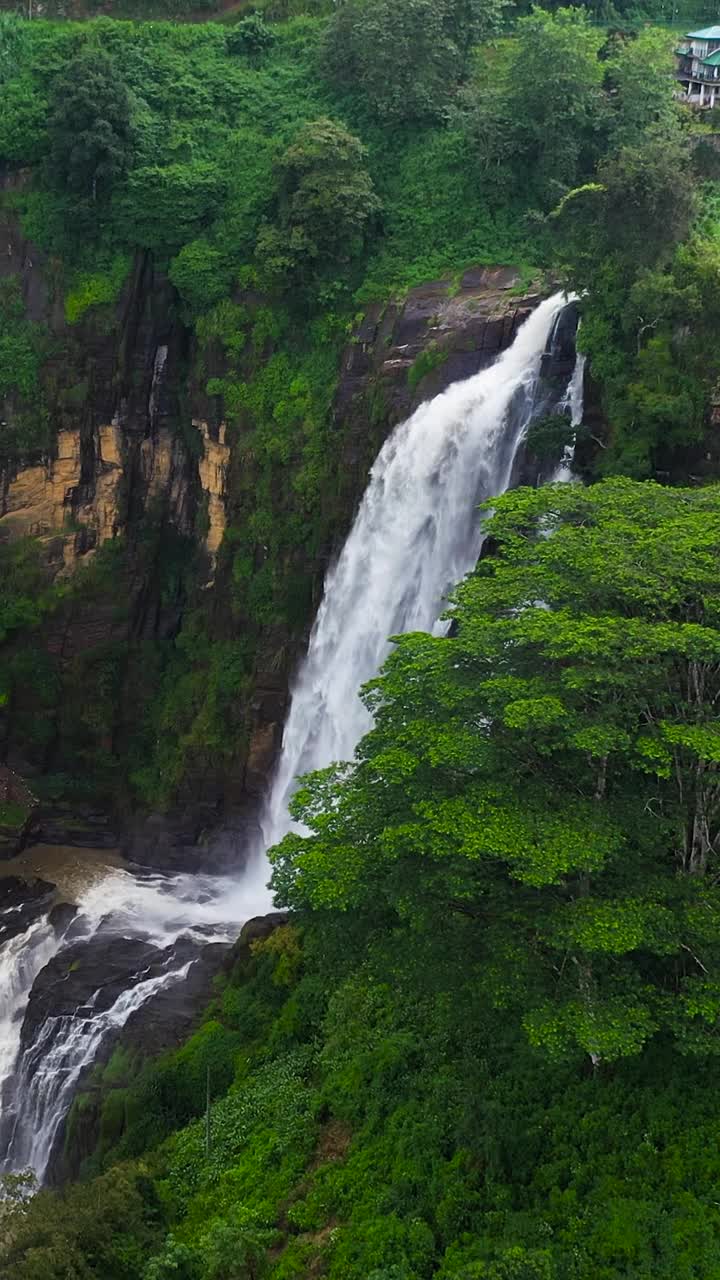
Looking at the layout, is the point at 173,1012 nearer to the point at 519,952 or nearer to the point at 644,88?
the point at 519,952

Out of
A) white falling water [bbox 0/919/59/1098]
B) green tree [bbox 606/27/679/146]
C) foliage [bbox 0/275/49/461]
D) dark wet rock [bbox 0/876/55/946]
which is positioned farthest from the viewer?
foliage [bbox 0/275/49/461]

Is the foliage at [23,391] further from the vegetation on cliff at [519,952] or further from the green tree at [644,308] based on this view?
the vegetation on cliff at [519,952]

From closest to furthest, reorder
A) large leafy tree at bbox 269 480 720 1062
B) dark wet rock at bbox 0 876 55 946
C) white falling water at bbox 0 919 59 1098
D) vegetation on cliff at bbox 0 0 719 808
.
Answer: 1. large leafy tree at bbox 269 480 720 1062
2. white falling water at bbox 0 919 59 1098
3. dark wet rock at bbox 0 876 55 946
4. vegetation on cliff at bbox 0 0 719 808

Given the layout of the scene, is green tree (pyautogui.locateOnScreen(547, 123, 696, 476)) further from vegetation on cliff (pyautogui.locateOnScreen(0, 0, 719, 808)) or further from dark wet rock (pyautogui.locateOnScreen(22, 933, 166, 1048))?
dark wet rock (pyautogui.locateOnScreen(22, 933, 166, 1048))

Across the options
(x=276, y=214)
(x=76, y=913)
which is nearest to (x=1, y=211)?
(x=276, y=214)

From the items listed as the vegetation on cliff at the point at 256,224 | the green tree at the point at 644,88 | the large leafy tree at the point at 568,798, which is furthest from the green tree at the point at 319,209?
the large leafy tree at the point at 568,798

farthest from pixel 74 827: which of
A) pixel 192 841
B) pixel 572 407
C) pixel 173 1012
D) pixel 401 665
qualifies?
pixel 401 665

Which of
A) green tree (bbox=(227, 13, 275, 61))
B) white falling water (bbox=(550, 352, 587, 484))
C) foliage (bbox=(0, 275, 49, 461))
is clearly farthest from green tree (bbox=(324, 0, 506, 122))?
white falling water (bbox=(550, 352, 587, 484))
